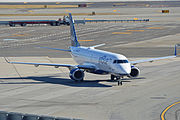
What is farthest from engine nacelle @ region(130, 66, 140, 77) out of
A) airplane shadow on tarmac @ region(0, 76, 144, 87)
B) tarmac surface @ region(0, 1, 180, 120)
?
airplane shadow on tarmac @ region(0, 76, 144, 87)

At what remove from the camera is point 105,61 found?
4928cm

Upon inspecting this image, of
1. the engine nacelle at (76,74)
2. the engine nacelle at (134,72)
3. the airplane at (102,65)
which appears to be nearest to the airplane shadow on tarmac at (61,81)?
the engine nacelle at (76,74)

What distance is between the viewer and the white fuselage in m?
47.4

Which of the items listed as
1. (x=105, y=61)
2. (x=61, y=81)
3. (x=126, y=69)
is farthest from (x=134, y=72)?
(x=61, y=81)

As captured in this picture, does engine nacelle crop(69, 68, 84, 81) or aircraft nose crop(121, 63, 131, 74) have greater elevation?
aircraft nose crop(121, 63, 131, 74)

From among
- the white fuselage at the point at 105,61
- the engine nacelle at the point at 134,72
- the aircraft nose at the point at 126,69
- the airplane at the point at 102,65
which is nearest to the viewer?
the aircraft nose at the point at 126,69

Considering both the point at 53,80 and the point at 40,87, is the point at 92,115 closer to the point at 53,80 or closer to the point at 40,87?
the point at 40,87

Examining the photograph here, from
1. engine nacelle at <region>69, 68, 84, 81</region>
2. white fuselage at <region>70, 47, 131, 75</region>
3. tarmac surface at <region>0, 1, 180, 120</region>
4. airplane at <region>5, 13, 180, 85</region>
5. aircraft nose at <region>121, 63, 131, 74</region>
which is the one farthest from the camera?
engine nacelle at <region>69, 68, 84, 81</region>

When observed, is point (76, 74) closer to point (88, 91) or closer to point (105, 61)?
point (105, 61)

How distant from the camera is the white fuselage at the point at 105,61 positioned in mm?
47438

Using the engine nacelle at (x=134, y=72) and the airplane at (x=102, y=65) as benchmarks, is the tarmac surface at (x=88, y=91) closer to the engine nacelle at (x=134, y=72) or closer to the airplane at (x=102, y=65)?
the engine nacelle at (x=134, y=72)

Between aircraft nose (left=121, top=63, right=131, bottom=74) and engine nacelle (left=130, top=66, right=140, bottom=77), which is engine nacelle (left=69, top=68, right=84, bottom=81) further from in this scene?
engine nacelle (left=130, top=66, right=140, bottom=77)

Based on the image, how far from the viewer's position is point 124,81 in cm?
5209

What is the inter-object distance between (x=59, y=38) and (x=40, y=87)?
6204 cm
